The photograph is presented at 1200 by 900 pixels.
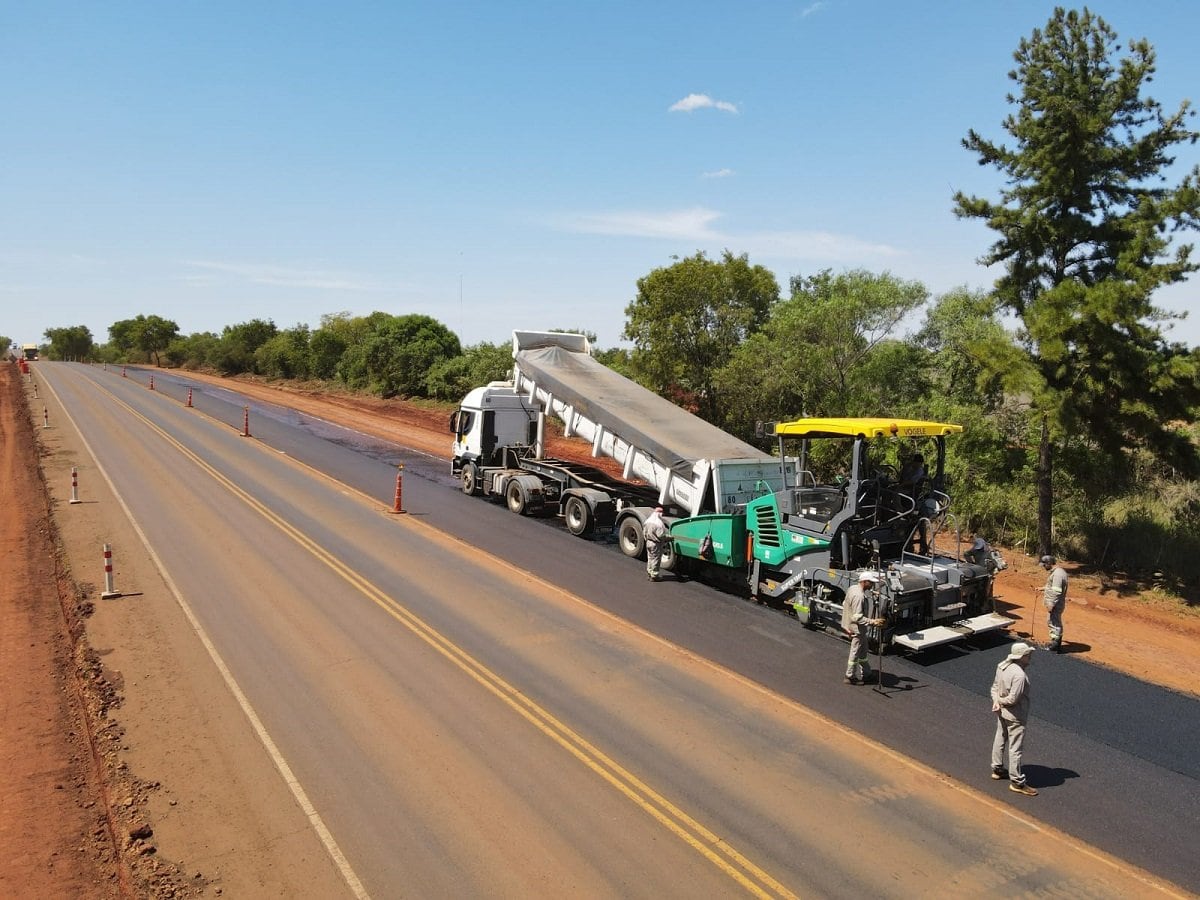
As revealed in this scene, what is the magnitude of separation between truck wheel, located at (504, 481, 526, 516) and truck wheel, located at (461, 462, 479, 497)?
1.53m

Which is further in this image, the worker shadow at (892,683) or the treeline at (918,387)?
the treeline at (918,387)

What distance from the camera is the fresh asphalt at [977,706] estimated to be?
7.00 m

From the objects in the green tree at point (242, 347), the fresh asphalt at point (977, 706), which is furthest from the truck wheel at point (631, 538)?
the green tree at point (242, 347)

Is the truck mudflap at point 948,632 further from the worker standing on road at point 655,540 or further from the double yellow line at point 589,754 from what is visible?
the double yellow line at point 589,754

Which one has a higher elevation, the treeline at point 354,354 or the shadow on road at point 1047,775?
the treeline at point 354,354

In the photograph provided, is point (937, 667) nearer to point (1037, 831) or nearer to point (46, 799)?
point (1037, 831)

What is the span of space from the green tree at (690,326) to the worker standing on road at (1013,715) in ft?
61.5

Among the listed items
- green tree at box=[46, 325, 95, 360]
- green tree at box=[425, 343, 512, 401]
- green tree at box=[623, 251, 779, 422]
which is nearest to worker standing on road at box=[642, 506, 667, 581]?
green tree at box=[623, 251, 779, 422]

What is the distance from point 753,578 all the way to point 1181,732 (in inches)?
227

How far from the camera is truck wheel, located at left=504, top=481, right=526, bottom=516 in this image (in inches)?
738

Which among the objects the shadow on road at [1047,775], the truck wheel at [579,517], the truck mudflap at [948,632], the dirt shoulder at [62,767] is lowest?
the dirt shoulder at [62,767]

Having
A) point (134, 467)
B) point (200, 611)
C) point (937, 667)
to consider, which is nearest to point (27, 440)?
point (134, 467)

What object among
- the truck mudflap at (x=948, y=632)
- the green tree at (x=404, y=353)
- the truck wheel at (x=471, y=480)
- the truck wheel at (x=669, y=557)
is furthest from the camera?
the green tree at (x=404, y=353)

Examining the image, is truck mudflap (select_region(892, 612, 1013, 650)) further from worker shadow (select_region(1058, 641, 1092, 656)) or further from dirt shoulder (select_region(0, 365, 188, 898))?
dirt shoulder (select_region(0, 365, 188, 898))
